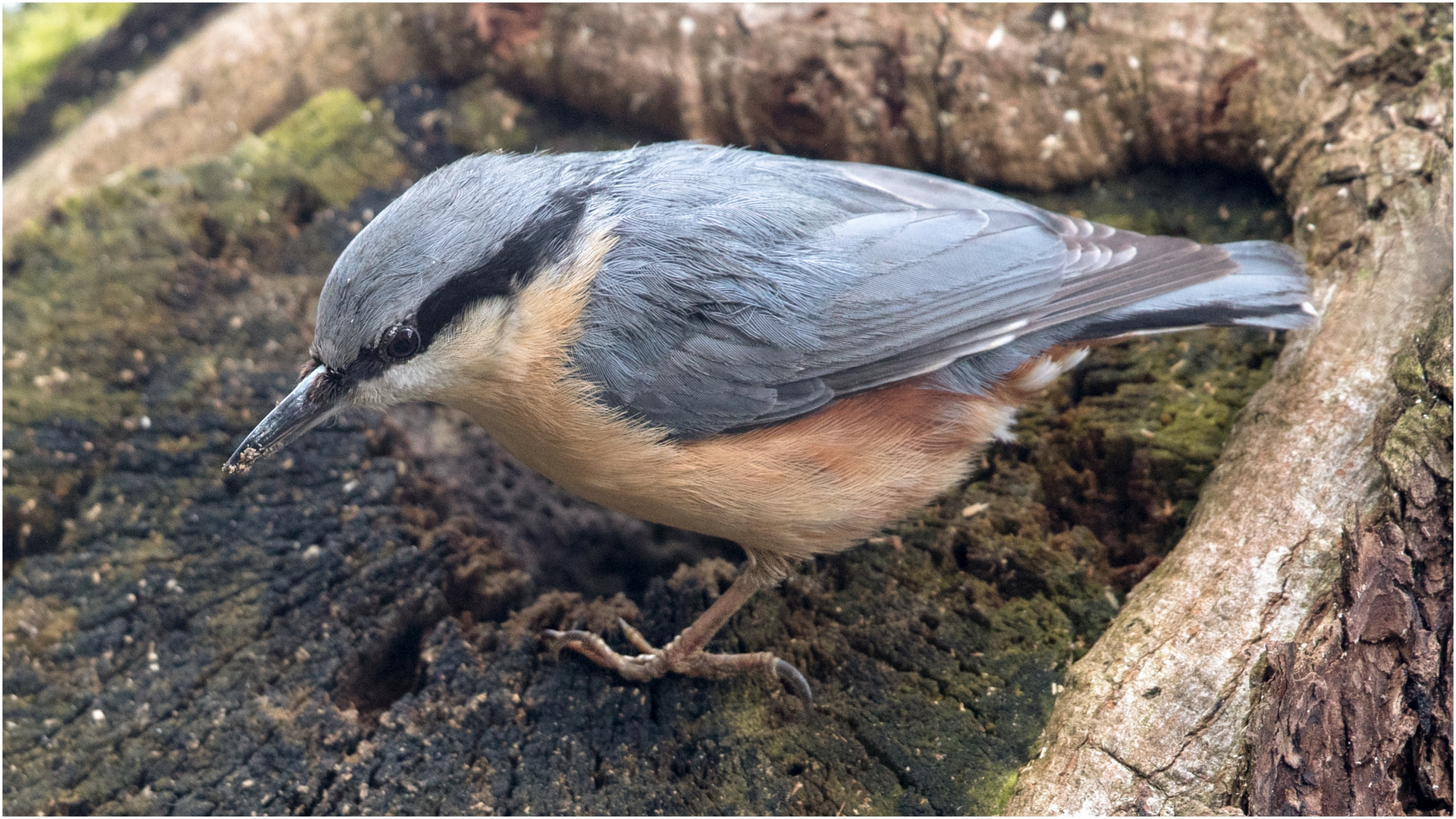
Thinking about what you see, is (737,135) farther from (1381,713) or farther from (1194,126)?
(1381,713)

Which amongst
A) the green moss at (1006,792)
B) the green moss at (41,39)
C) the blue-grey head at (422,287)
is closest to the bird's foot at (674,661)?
the green moss at (1006,792)

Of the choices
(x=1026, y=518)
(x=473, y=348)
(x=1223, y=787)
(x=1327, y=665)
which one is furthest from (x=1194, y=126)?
(x=473, y=348)

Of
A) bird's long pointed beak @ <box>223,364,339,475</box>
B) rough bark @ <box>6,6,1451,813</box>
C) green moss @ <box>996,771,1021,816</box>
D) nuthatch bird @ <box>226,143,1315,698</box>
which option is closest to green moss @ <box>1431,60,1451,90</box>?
rough bark @ <box>6,6,1451,813</box>

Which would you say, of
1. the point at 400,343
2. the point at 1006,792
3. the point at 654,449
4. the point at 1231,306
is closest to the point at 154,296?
the point at 400,343

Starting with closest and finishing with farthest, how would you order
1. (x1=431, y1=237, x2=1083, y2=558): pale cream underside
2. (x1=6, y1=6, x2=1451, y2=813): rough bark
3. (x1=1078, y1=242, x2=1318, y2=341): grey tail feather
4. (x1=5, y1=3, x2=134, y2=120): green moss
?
(x1=6, y1=6, x2=1451, y2=813): rough bark
(x1=431, y1=237, x2=1083, y2=558): pale cream underside
(x1=1078, y1=242, x2=1318, y2=341): grey tail feather
(x1=5, y1=3, x2=134, y2=120): green moss

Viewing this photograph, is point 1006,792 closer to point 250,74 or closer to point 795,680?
point 795,680

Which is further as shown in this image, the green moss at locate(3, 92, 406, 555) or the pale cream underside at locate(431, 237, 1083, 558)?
the green moss at locate(3, 92, 406, 555)

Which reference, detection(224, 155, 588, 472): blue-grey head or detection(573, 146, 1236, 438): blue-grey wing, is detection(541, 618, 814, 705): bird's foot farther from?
detection(224, 155, 588, 472): blue-grey head
